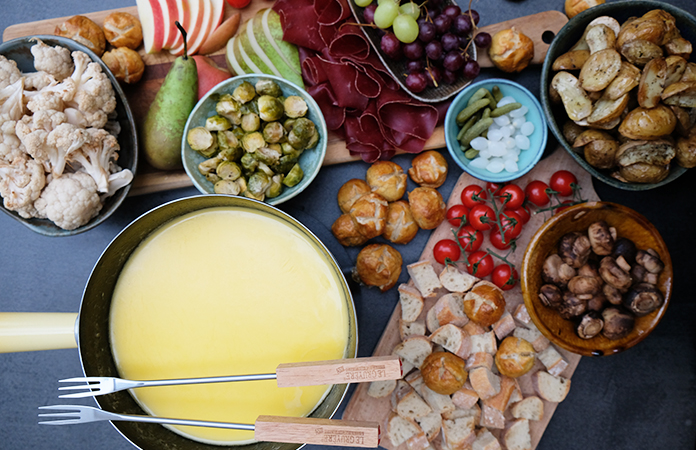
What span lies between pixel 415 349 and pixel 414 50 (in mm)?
1065

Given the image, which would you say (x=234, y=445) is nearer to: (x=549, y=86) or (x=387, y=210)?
(x=387, y=210)

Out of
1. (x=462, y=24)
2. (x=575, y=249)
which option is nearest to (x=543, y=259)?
(x=575, y=249)

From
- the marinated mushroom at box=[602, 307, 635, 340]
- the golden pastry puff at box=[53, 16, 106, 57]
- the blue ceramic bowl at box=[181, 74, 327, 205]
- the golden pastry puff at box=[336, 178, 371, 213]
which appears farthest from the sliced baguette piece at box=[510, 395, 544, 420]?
the golden pastry puff at box=[53, 16, 106, 57]

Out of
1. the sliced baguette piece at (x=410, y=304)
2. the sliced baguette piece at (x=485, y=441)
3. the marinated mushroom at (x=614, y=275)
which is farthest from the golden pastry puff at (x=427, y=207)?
the sliced baguette piece at (x=485, y=441)

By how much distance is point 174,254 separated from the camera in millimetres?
1336

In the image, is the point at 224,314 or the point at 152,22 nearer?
the point at 224,314

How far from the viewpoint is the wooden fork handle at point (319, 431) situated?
32.8 inches

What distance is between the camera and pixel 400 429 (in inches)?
62.7

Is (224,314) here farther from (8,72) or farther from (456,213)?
(8,72)

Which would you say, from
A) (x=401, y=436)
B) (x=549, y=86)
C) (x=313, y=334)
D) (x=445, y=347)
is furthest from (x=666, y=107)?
(x=401, y=436)

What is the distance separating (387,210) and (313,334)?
57cm

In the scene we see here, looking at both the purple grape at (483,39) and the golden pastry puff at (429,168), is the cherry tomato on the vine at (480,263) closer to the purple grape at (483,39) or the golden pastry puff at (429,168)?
the golden pastry puff at (429,168)

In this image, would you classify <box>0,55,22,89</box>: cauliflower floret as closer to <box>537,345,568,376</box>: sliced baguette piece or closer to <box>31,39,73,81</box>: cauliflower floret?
<box>31,39,73,81</box>: cauliflower floret

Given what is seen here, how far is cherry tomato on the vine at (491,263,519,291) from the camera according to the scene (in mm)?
1623
